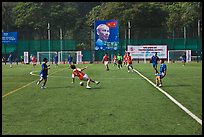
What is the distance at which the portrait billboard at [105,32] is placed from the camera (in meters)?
56.9

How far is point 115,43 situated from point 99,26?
3.56m

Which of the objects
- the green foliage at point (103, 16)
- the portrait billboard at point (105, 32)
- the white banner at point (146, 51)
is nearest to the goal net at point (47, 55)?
the green foliage at point (103, 16)

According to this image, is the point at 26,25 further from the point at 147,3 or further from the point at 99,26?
the point at 99,26

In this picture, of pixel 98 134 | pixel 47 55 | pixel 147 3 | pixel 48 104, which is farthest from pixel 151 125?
pixel 147 3

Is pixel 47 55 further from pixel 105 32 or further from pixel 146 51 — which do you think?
pixel 146 51

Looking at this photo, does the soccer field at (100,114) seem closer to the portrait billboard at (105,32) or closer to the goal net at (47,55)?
the portrait billboard at (105,32)

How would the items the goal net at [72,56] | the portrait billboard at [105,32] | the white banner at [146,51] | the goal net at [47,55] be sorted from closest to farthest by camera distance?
the portrait billboard at [105,32] < the white banner at [146,51] < the goal net at [72,56] < the goal net at [47,55]

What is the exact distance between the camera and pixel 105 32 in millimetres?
57062

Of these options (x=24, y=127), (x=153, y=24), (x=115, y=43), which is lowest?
(x=24, y=127)

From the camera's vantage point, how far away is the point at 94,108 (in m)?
12.0

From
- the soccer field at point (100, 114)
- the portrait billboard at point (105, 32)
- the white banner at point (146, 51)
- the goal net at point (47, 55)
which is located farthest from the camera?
the goal net at point (47, 55)

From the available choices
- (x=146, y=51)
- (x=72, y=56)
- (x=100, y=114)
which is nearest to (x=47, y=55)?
(x=72, y=56)

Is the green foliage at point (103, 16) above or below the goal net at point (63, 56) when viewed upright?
above


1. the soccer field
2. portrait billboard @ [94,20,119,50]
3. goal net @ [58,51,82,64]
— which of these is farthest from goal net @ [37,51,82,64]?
the soccer field
